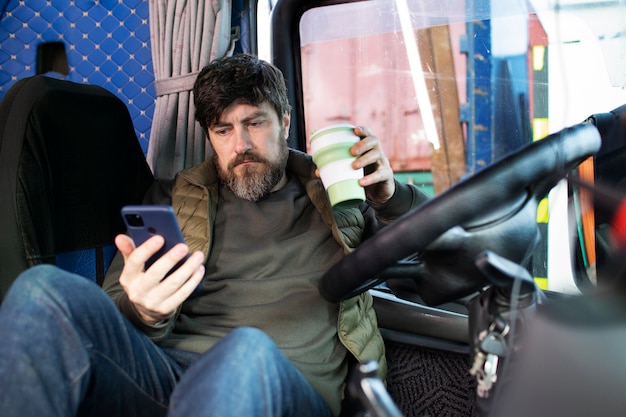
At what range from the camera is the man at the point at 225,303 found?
2.50 ft

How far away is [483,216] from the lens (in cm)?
68

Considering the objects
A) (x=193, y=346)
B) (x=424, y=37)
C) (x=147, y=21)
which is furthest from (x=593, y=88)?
(x=147, y=21)

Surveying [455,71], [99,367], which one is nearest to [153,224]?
[99,367]

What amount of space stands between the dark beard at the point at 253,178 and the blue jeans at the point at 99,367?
52 cm

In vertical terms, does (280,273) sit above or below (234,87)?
below

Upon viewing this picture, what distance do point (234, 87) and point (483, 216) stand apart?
865 mm

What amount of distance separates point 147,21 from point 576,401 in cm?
161

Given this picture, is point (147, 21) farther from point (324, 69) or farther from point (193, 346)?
point (193, 346)

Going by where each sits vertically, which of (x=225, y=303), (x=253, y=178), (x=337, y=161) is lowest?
(x=225, y=303)

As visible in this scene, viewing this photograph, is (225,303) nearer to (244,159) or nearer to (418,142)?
(244,159)

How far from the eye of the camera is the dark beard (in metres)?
1.36

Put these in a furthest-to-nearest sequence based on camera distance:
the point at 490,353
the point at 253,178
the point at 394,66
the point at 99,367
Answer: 1. the point at 394,66
2. the point at 253,178
3. the point at 99,367
4. the point at 490,353

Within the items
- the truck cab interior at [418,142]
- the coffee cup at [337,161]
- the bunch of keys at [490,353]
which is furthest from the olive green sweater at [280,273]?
the bunch of keys at [490,353]

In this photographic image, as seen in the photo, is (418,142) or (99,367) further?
(418,142)
